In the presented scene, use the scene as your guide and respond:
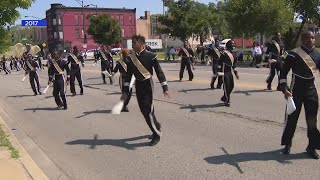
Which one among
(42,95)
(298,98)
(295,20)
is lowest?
(42,95)

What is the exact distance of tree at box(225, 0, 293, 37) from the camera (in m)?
34.0

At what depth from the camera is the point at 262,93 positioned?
48.3 ft

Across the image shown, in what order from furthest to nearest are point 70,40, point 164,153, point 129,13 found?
1. point 129,13
2. point 70,40
3. point 164,153

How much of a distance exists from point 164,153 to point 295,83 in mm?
2382

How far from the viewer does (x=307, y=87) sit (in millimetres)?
7016

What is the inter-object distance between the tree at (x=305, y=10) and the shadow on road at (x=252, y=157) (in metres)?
29.9

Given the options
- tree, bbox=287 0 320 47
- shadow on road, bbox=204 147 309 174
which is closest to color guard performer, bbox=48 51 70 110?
shadow on road, bbox=204 147 309 174

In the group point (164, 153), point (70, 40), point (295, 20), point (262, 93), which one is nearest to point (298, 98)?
point (164, 153)

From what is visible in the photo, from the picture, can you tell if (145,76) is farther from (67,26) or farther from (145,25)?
(145,25)

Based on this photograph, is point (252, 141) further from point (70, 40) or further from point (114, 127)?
point (70, 40)

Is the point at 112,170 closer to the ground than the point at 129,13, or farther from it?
closer to the ground

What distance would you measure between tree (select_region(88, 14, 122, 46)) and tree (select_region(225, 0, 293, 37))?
33.9 m

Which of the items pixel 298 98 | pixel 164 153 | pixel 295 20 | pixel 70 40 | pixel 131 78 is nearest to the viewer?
pixel 298 98

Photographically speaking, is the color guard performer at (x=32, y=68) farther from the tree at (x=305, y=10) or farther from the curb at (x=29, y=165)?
the tree at (x=305, y=10)
